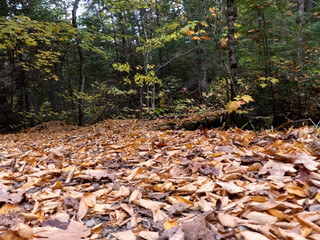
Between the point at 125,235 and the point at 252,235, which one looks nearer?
the point at 252,235

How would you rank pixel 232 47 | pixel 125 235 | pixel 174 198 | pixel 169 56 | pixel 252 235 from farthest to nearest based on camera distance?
pixel 169 56
pixel 232 47
pixel 174 198
pixel 125 235
pixel 252 235

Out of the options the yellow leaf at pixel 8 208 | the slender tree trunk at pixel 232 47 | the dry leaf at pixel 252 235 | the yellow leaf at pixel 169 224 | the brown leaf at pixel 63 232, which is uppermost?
the slender tree trunk at pixel 232 47

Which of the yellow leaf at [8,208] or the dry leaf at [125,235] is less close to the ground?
the dry leaf at [125,235]

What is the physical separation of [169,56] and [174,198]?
43.2ft

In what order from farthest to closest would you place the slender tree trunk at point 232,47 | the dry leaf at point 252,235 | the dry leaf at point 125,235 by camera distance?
1. the slender tree trunk at point 232,47
2. the dry leaf at point 125,235
3. the dry leaf at point 252,235

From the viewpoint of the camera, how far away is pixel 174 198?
1313 millimetres

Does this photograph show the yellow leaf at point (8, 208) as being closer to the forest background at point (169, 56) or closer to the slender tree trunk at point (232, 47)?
the forest background at point (169, 56)

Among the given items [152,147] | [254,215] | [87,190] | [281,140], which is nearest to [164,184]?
[87,190]

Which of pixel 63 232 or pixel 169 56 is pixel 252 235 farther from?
pixel 169 56

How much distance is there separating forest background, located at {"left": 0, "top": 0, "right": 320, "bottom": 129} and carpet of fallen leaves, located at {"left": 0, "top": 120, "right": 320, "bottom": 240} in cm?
193

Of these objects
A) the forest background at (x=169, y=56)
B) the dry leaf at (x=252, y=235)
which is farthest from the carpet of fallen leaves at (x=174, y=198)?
the forest background at (x=169, y=56)

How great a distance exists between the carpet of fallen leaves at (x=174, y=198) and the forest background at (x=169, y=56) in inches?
75.9

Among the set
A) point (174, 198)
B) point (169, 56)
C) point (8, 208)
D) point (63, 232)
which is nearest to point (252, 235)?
point (174, 198)

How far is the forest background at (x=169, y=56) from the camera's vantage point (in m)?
5.12
